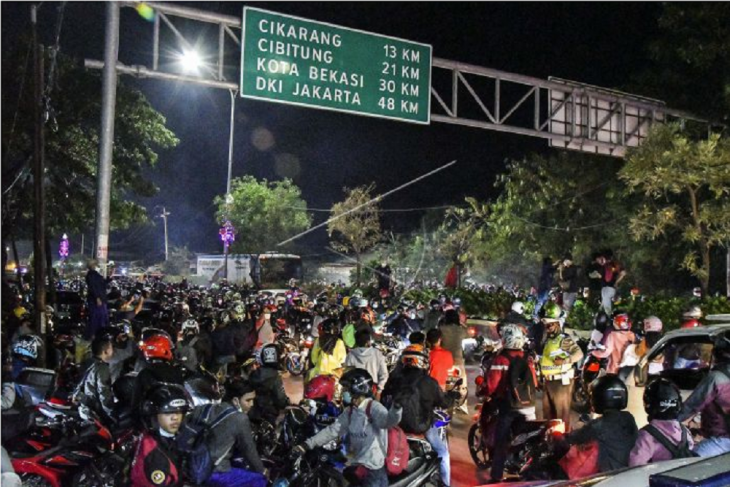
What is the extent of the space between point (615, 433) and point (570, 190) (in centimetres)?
2484

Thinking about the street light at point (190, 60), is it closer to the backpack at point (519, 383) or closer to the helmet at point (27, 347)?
the helmet at point (27, 347)

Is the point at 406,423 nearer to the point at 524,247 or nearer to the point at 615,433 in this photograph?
the point at 615,433

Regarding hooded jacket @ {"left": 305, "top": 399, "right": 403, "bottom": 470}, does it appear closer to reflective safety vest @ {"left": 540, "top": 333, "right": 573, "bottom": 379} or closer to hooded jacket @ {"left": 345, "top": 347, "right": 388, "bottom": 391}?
hooded jacket @ {"left": 345, "top": 347, "right": 388, "bottom": 391}

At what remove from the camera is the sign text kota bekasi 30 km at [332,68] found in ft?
44.8

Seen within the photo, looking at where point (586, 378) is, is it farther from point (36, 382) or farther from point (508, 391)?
point (36, 382)

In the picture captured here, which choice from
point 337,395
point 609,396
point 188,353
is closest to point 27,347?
point 188,353

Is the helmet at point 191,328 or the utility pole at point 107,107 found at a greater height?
the utility pole at point 107,107

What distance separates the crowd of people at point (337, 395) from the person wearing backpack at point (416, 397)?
0.01 m

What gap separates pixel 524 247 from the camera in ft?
105

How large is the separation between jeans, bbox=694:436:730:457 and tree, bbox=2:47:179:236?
Answer: 19523 mm

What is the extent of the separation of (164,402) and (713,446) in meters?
3.92

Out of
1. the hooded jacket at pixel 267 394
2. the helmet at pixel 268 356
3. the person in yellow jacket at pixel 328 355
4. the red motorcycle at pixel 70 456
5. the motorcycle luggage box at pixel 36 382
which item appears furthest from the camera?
the person in yellow jacket at pixel 328 355

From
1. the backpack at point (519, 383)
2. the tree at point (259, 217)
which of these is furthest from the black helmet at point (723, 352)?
the tree at point (259, 217)

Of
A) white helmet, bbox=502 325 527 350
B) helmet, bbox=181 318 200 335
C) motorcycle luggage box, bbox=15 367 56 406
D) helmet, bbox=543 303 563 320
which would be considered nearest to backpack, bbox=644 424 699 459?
white helmet, bbox=502 325 527 350
